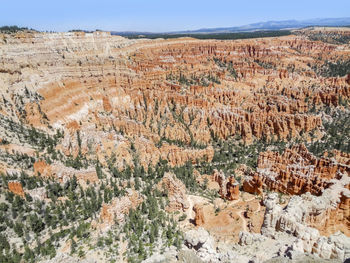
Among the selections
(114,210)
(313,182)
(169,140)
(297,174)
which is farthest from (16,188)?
(313,182)

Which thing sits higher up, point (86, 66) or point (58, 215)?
point (86, 66)

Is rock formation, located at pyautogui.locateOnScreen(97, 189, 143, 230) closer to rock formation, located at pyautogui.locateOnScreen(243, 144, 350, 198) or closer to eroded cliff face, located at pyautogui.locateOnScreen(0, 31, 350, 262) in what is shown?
eroded cliff face, located at pyautogui.locateOnScreen(0, 31, 350, 262)

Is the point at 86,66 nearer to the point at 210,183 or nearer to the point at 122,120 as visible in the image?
the point at 122,120

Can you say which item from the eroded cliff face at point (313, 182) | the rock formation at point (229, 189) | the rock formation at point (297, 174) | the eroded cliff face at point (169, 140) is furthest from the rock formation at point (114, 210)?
the rock formation at point (297, 174)

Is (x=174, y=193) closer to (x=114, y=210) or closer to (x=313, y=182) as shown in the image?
(x=114, y=210)

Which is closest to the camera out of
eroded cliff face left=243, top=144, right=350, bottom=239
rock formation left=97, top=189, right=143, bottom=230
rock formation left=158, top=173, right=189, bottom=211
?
eroded cliff face left=243, top=144, right=350, bottom=239

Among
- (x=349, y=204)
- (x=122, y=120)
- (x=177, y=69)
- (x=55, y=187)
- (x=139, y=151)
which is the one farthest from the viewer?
(x=177, y=69)

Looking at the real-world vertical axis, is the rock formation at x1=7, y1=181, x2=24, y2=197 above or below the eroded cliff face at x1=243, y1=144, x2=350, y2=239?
above

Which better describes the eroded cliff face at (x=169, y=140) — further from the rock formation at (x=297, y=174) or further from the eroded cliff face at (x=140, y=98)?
the eroded cliff face at (x=140, y=98)

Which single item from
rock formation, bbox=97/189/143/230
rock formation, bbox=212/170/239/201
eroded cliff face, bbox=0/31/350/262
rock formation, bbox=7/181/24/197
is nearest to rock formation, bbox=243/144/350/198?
eroded cliff face, bbox=0/31/350/262

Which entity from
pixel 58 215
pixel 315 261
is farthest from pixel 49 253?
pixel 315 261

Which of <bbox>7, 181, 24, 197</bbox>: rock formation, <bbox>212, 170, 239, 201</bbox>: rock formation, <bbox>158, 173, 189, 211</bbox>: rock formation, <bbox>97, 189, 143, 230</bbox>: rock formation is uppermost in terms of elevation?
<bbox>7, 181, 24, 197</bbox>: rock formation
